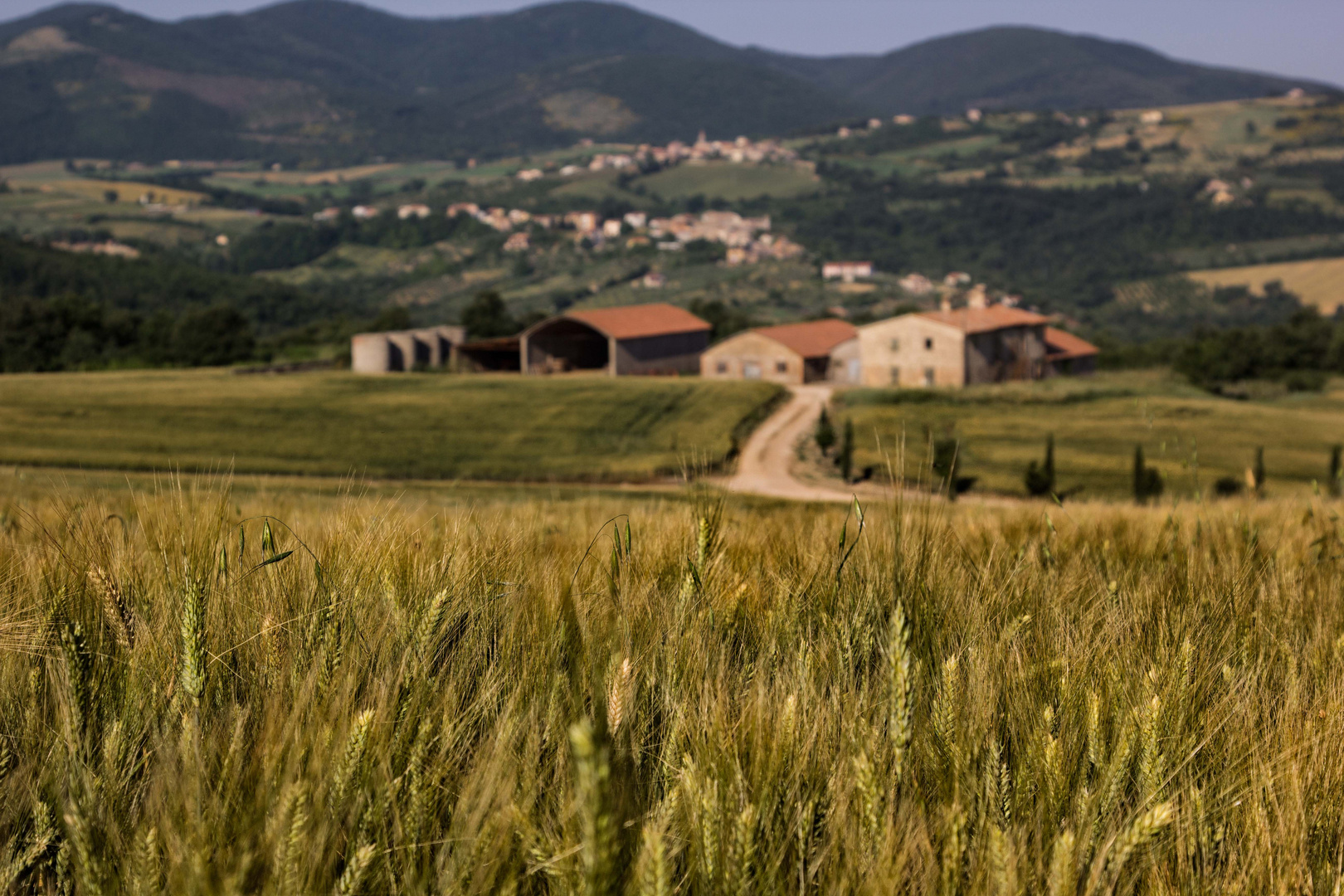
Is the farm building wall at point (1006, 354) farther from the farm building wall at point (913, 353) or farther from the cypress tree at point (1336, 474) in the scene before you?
the cypress tree at point (1336, 474)

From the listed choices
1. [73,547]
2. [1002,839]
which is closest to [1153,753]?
[1002,839]

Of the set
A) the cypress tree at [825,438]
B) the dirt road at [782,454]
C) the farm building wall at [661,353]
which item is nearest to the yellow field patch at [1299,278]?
the farm building wall at [661,353]

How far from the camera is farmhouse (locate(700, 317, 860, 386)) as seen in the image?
2584 inches

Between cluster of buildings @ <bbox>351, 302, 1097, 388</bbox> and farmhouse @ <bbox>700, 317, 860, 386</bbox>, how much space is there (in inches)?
2.9

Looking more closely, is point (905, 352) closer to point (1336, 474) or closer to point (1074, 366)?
point (1074, 366)

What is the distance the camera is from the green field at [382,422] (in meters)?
40.1

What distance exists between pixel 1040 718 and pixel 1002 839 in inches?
21.8

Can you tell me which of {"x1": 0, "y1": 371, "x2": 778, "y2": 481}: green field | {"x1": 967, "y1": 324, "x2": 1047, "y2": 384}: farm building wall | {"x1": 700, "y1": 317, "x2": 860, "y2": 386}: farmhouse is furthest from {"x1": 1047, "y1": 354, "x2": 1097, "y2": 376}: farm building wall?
{"x1": 0, "y1": 371, "x2": 778, "y2": 481}: green field

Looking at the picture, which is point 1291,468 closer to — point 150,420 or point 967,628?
point 967,628

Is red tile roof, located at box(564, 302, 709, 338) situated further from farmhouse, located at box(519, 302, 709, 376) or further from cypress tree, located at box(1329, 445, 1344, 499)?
cypress tree, located at box(1329, 445, 1344, 499)

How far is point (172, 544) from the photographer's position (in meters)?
3.15

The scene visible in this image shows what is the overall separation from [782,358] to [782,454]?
2240 centimetres

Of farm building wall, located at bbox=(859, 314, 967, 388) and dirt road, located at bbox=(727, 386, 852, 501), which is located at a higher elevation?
farm building wall, located at bbox=(859, 314, 967, 388)

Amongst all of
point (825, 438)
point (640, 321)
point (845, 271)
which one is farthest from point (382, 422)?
point (845, 271)
